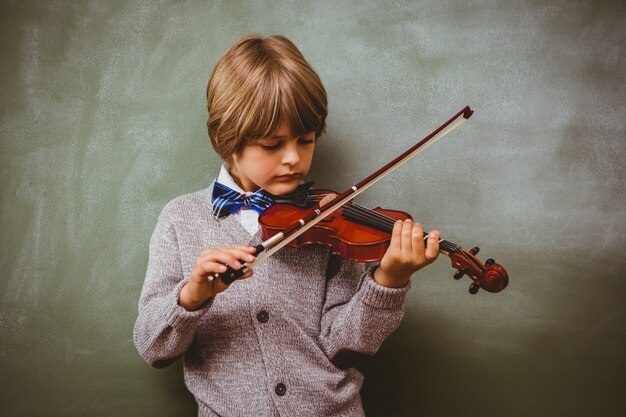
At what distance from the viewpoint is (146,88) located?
135 centimetres

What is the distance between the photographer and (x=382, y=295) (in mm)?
998

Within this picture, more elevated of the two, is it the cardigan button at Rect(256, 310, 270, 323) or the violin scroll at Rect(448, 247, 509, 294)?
the violin scroll at Rect(448, 247, 509, 294)

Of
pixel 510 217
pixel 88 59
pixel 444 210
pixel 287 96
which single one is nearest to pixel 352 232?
pixel 287 96

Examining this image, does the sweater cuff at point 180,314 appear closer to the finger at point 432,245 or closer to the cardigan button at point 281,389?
the cardigan button at point 281,389

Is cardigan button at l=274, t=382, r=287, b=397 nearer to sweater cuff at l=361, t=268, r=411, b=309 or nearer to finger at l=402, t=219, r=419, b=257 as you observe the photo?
sweater cuff at l=361, t=268, r=411, b=309

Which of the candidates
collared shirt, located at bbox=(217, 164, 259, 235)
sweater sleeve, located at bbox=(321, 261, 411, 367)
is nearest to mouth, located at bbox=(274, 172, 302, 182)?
collared shirt, located at bbox=(217, 164, 259, 235)

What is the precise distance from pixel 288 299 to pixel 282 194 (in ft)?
0.71

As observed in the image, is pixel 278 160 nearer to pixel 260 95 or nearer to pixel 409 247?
pixel 260 95

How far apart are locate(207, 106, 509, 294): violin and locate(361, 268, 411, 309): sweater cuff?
6 cm

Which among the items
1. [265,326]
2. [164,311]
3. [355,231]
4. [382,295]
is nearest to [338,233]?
[355,231]

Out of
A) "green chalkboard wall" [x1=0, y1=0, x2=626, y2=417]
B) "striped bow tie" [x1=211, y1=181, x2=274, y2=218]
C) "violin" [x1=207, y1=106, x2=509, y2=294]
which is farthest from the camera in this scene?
"green chalkboard wall" [x1=0, y1=0, x2=626, y2=417]

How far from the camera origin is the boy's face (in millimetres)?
1050

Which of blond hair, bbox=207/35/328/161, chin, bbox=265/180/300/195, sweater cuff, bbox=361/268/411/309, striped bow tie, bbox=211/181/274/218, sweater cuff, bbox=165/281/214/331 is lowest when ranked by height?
sweater cuff, bbox=165/281/214/331

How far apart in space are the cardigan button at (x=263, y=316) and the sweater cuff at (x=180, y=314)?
0.45 ft
